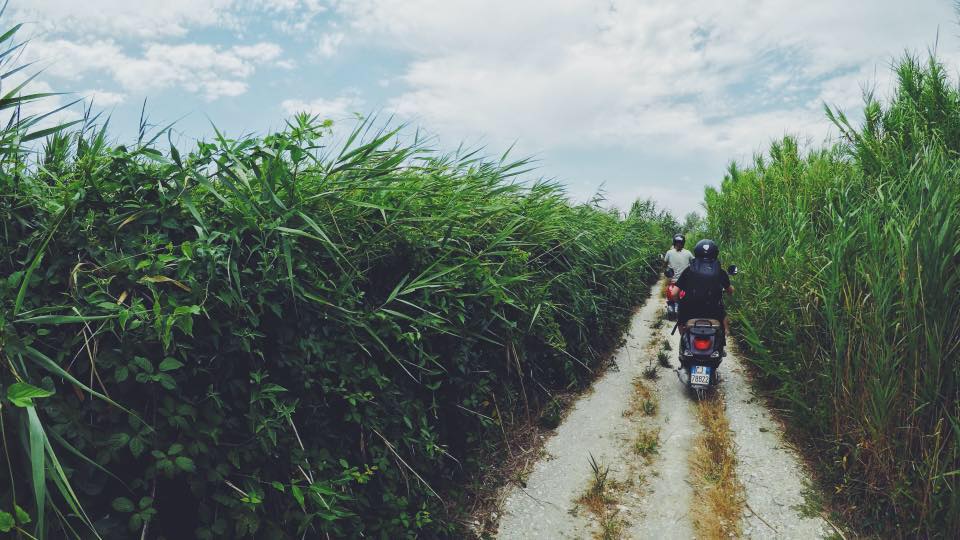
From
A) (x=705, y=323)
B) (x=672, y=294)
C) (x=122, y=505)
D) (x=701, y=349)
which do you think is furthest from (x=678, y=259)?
(x=122, y=505)

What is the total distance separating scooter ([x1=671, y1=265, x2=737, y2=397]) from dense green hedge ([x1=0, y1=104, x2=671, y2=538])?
3.73 meters

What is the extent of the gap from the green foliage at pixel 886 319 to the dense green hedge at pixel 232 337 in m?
3.08

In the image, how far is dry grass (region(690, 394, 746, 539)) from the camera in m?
4.12

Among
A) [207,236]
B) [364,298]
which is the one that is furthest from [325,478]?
[207,236]

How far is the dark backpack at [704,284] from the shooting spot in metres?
6.86

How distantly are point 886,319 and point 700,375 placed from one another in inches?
113

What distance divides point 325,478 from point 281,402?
1.72 ft

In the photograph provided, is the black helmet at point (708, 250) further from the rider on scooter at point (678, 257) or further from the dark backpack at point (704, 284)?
the rider on scooter at point (678, 257)

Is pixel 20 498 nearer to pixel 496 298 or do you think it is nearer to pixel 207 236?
pixel 207 236

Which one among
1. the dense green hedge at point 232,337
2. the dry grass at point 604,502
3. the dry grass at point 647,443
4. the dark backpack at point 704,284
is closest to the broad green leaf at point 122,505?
the dense green hedge at point 232,337

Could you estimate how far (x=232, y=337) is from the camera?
237 cm

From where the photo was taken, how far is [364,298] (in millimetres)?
3361

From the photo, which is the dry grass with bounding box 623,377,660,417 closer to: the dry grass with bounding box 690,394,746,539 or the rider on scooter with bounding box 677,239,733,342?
the dry grass with bounding box 690,394,746,539

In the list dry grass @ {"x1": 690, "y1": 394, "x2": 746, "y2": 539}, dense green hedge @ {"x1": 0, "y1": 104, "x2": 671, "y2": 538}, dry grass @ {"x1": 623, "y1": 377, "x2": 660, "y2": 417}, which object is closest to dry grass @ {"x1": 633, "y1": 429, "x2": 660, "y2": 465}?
dry grass @ {"x1": 690, "y1": 394, "x2": 746, "y2": 539}
